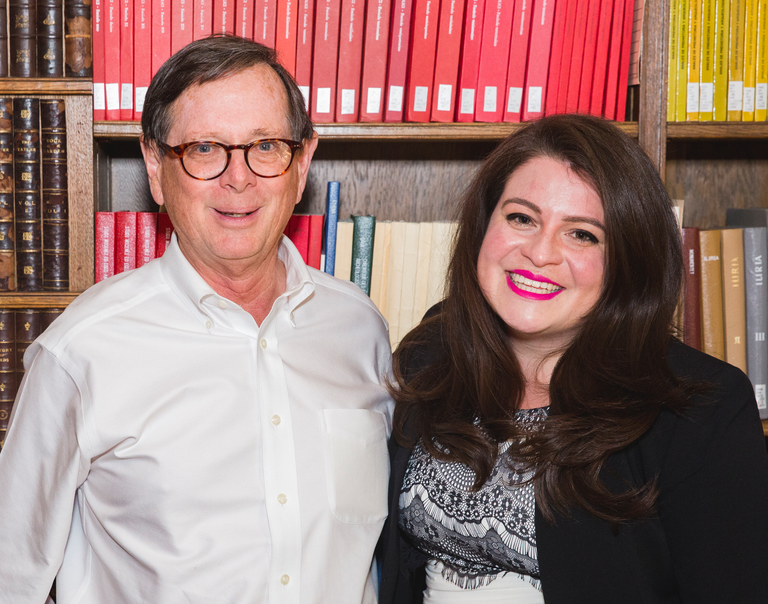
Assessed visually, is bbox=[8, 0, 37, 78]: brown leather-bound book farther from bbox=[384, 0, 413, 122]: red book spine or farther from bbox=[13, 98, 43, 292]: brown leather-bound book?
bbox=[384, 0, 413, 122]: red book spine

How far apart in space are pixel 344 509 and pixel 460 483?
21cm

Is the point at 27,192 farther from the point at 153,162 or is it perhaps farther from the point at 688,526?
the point at 688,526

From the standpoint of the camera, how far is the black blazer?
3.36ft

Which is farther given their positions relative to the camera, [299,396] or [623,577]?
[299,396]

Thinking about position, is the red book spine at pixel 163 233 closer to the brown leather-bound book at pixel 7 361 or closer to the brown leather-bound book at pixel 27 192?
the brown leather-bound book at pixel 27 192

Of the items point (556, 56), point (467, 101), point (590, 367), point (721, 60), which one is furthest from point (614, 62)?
point (590, 367)

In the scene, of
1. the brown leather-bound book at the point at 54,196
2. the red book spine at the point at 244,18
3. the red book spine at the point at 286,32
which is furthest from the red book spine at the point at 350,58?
the brown leather-bound book at the point at 54,196

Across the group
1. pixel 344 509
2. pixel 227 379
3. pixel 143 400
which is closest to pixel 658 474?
pixel 344 509

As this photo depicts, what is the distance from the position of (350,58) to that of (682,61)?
30.7 inches

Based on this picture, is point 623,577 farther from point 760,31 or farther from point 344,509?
point 760,31

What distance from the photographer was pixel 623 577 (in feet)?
3.51

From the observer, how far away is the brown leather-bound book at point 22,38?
148cm

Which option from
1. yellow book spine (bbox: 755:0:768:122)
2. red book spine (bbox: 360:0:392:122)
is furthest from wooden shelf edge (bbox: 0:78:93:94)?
yellow book spine (bbox: 755:0:768:122)

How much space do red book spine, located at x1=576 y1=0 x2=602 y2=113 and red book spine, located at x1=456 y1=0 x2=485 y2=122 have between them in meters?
0.25
